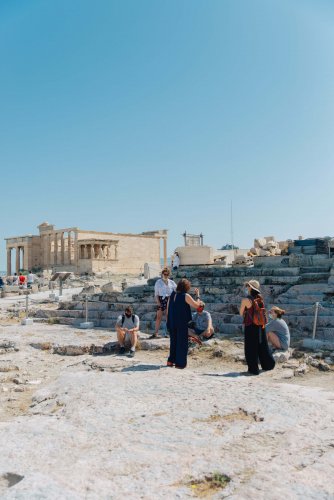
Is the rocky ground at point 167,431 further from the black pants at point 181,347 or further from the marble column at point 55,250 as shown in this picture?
the marble column at point 55,250

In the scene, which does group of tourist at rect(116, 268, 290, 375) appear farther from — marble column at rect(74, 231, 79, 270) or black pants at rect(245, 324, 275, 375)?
marble column at rect(74, 231, 79, 270)

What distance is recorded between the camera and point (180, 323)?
24.4ft

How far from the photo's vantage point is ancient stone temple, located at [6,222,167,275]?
172 feet

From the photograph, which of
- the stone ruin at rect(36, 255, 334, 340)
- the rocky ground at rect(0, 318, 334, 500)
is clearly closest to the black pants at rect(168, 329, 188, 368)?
the rocky ground at rect(0, 318, 334, 500)

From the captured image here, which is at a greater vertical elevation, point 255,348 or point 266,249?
point 266,249

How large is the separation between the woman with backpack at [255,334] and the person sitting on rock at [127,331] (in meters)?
2.54

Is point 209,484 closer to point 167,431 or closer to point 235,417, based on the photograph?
point 167,431

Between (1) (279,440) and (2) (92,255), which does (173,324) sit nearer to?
(1) (279,440)

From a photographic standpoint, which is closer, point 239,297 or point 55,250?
point 239,297

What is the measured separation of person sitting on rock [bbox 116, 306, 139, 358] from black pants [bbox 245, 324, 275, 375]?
254 centimetres

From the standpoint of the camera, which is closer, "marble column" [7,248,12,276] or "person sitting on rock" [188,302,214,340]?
"person sitting on rock" [188,302,214,340]

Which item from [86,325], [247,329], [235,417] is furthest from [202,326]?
[86,325]

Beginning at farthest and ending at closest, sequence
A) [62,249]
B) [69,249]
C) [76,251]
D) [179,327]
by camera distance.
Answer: [62,249] → [69,249] → [76,251] → [179,327]

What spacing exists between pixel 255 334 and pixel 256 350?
0.23 meters
